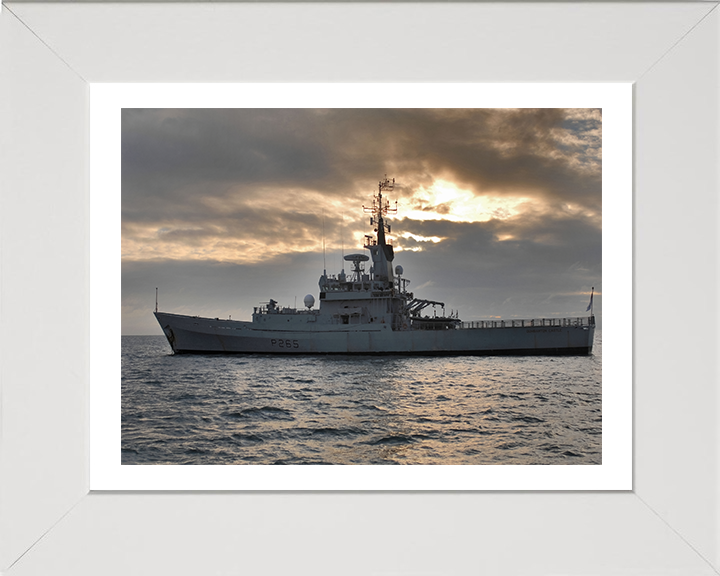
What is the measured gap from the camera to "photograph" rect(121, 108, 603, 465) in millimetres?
9727

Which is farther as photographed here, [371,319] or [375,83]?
[371,319]

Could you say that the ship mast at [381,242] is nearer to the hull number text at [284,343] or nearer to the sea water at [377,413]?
the sea water at [377,413]

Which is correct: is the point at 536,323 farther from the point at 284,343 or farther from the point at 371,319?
the point at 284,343

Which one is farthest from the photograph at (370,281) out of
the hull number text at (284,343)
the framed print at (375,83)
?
the framed print at (375,83)

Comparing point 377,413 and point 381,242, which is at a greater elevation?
point 381,242

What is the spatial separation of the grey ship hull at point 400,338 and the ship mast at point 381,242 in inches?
56.0

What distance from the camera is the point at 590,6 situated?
1468 millimetres

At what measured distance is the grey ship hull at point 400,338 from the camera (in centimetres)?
1130

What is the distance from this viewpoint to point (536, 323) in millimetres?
12758

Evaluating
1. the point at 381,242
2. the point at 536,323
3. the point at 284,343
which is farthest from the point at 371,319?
the point at 536,323

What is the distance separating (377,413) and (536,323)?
5.56 meters
